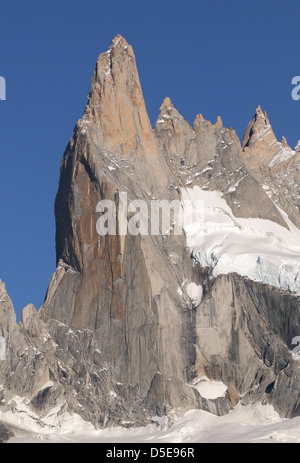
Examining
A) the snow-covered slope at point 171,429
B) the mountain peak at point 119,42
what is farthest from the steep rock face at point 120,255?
the snow-covered slope at point 171,429

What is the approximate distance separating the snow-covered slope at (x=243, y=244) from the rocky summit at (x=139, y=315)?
197 millimetres

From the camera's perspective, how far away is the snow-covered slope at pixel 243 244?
174375mm

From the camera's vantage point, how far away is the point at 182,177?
196875mm

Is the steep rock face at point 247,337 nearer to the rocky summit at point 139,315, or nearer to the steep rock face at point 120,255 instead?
the rocky summit at point 139,315

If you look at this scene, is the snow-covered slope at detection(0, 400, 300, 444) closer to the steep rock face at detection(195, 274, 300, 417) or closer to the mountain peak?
the steep rock face at detection(195, 274, 300, 417)

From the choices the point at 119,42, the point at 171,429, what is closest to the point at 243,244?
the point at 171,429

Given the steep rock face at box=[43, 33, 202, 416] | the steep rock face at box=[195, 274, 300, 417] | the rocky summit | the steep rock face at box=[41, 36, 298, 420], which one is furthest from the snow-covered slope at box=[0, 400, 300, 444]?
the steep rock face at box=[43, 33, 202, 416]

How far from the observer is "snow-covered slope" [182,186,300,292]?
174 meters

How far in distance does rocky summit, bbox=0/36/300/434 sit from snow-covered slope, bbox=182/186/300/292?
0.65 feet

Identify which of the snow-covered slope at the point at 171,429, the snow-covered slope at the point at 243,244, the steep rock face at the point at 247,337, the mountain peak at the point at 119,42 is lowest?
the snow-covered slope at the point at 171,429

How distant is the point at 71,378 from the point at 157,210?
83.3 ft

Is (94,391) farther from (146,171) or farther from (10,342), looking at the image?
(146,171)
